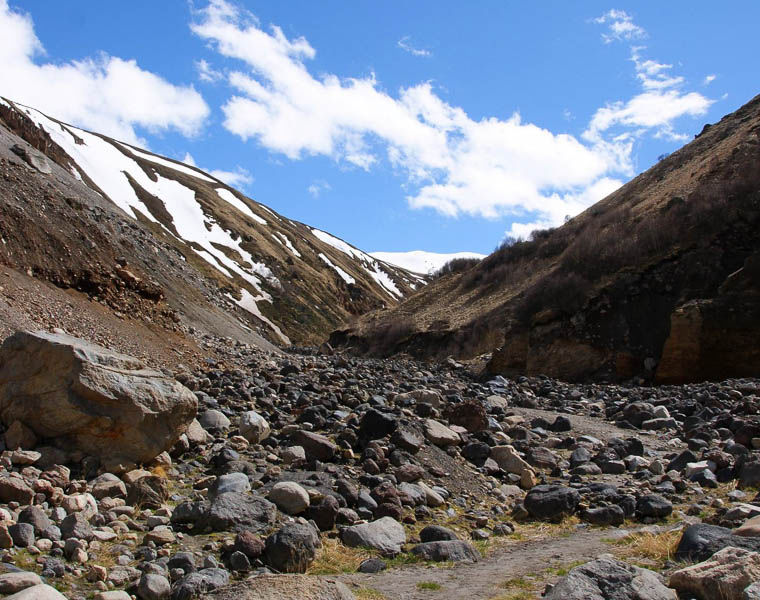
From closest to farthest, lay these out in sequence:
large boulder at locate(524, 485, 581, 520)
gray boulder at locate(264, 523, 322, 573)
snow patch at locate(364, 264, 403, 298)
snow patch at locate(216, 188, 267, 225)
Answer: gray boulder at locate(264, 523, 322, 573), large boulder at locate(524, 485, 581, 520), snow patch at locate(216, 188, 267, 225), snow patch at locate(364, 264, 403, 298)

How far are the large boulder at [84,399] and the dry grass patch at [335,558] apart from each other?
2320mm

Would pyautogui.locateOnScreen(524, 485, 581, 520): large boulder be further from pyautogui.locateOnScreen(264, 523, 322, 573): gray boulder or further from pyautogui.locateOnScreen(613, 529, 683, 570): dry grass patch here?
pyautogui.locateOnScreen(264, 523, 322, 573): gray boulder

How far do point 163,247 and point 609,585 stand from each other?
25.7 metres

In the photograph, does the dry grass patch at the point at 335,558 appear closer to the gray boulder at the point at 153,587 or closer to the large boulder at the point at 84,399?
the gray boulder at the point at 153,587

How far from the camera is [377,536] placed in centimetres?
538

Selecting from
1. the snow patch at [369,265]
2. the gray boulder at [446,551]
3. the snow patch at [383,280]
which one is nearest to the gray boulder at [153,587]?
the gray boulder at [446,551]

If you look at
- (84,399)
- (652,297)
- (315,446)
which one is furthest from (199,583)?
(652,297)

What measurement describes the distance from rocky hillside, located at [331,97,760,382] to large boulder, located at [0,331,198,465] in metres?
15.4

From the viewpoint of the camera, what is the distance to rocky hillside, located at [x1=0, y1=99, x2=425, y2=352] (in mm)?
13680

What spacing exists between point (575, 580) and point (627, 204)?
1111 inches

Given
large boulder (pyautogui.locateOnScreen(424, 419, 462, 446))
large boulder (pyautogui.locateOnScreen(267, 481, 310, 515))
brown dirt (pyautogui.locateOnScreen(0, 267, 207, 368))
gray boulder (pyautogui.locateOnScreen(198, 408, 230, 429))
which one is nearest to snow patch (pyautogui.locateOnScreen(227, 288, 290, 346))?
brown dirt (pyautogui.locateOnScreen(0, 267, 207, 368))

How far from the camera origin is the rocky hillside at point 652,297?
681 inches

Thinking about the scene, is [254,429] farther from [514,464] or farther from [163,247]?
[163,247]

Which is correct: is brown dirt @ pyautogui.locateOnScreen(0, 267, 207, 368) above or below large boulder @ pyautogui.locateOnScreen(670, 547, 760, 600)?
below
